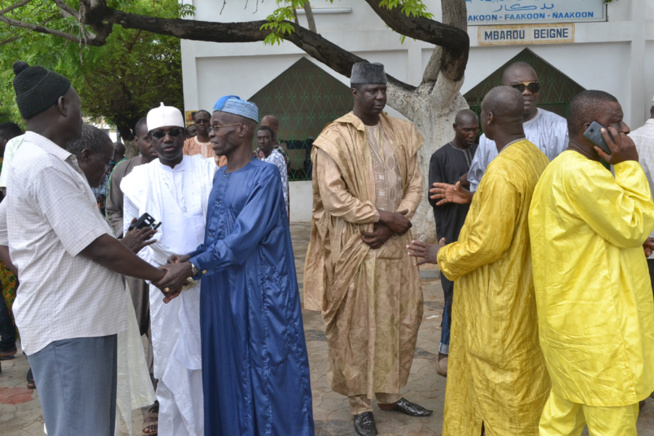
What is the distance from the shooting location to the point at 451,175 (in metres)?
5.40

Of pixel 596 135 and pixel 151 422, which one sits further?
pixel 151 422

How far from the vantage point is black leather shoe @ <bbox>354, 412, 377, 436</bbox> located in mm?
4266

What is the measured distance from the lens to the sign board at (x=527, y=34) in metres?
12.6

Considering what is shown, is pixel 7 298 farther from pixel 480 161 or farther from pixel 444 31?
pixel 444 31

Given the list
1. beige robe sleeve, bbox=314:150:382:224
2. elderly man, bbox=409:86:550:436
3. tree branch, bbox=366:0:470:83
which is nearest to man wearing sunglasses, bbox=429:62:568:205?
beige robe sleeve, bbox=314:150:382:224

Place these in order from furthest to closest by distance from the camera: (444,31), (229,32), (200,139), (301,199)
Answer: (301,199) → (229,32) → (444,31) → (200,139)

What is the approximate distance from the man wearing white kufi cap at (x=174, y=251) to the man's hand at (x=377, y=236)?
1046 mm

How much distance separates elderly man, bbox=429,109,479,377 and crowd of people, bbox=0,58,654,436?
3cm

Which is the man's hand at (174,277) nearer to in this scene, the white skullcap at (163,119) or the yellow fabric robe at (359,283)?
the white skullcap at (163,119)

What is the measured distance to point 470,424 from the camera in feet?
11.6

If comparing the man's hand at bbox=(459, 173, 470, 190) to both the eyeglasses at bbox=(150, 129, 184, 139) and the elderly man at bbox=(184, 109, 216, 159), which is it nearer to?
the eyeglasses at bbox=(150, 129, 184, 139)

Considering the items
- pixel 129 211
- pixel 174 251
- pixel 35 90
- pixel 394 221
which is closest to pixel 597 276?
pixel 394 221

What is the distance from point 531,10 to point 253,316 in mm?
10960

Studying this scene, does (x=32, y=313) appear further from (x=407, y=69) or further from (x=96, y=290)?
(x=407, y=69)
